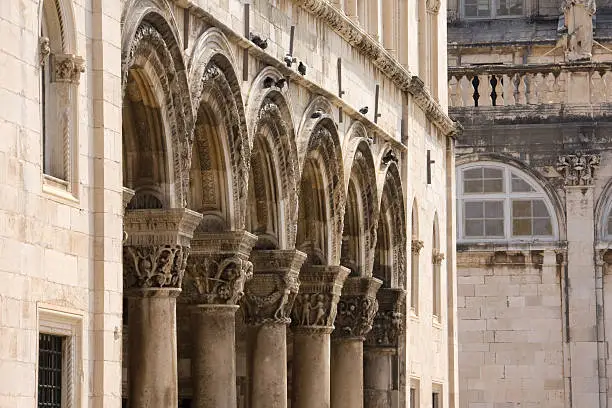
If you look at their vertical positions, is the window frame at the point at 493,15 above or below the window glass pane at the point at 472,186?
above

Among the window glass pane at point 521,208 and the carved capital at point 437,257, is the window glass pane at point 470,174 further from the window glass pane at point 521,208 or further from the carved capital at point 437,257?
the carved capital at point 437,257

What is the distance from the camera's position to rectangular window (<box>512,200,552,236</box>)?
150ft

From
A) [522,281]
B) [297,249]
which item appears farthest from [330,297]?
[522,281]

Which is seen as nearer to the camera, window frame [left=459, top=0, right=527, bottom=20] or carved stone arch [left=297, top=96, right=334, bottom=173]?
carved stone arch [left=297, top=96, right=334, bottom=173]

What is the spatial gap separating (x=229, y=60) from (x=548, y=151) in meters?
20.1

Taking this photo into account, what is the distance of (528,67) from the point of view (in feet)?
151

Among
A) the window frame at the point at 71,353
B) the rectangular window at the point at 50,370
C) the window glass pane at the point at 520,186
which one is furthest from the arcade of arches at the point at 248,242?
the window glass pane at the point at 520,186

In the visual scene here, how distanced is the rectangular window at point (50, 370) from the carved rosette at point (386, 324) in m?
15.2

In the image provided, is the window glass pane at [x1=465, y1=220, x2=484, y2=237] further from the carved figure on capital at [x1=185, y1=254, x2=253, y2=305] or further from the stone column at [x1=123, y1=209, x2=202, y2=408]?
the stone column at [x1=123, y1=209, x2=202, y2=408]

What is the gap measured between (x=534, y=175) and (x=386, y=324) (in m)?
10.8

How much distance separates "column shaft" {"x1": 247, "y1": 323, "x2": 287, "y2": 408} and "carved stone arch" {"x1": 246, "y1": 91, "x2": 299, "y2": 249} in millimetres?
1117

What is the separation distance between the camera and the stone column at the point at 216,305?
26.8 metres

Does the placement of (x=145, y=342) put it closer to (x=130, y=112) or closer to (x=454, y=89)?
(x=130, y=112)

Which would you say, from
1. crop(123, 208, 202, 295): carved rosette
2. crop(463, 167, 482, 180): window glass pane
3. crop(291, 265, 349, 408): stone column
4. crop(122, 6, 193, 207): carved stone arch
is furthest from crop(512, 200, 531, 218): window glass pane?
crop(123, 208, 202, 295): carved rosette
